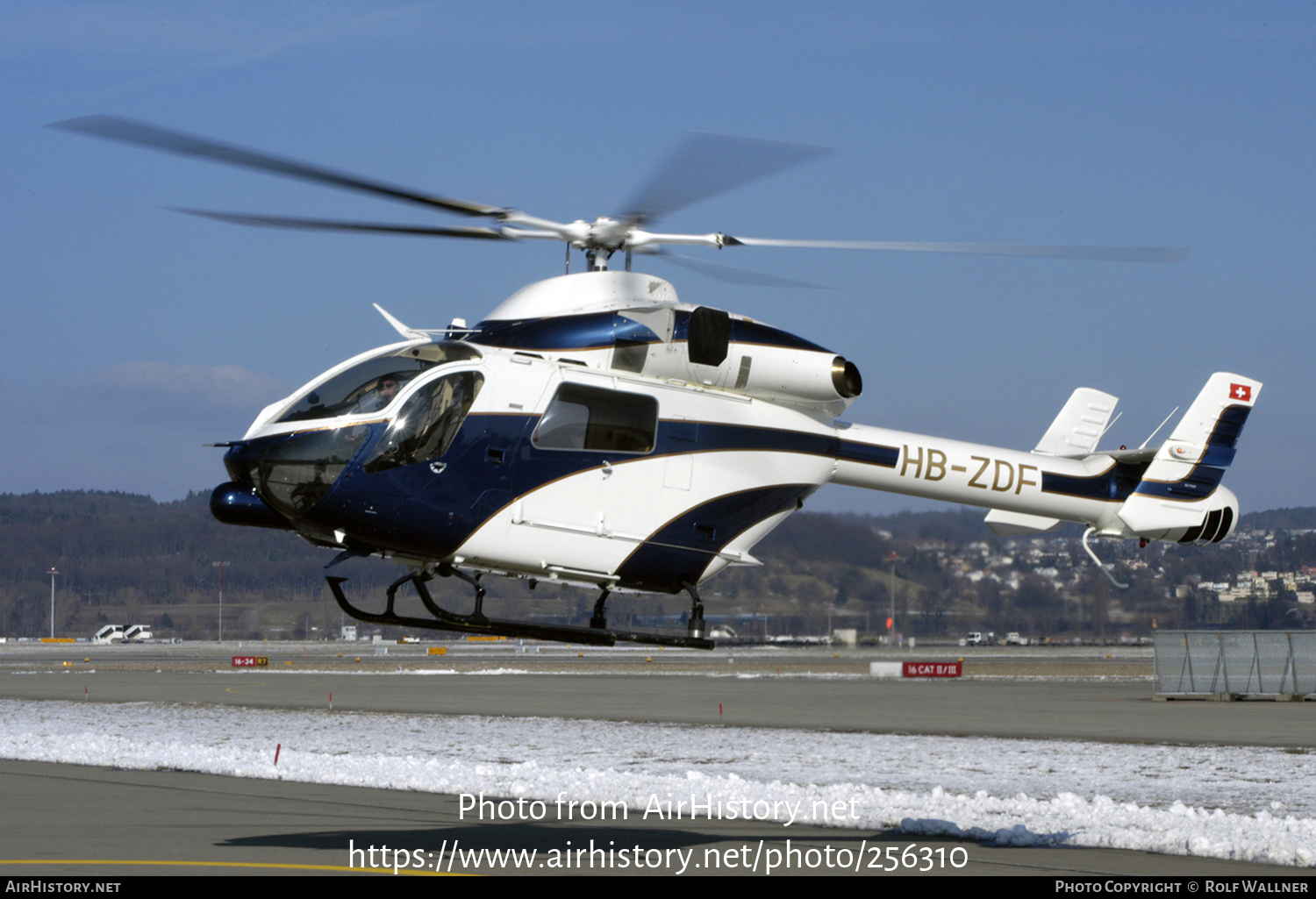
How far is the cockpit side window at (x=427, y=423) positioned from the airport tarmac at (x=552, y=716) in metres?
4.43

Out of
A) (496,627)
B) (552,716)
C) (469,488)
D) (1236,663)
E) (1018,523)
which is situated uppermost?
(469,488)

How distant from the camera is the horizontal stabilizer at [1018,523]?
15.9 metres

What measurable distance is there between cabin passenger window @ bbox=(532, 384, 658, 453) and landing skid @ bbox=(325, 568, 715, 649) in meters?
1.59

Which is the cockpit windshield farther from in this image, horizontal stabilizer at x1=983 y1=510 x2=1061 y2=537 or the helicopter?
horizontal stabilizer at x1=983 y1=510 x2=1061 y2=537

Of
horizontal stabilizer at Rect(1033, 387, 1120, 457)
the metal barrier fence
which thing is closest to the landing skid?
horizontal stabilizer at Rect(1033, 387, 1120, 457)

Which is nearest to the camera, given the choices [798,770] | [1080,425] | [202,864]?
[202,864]

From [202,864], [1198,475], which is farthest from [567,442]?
[1198,475]

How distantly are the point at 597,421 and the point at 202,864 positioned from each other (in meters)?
6.07

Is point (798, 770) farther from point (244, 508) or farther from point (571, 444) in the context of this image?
point (244, 508)

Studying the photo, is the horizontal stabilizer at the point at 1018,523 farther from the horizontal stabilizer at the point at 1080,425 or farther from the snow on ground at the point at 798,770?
the snow on ground at the point at 798,770

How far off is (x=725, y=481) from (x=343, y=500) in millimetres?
3794

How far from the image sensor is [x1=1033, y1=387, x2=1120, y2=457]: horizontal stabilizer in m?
16.9

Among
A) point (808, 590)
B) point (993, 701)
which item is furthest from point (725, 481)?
point (808, 590)

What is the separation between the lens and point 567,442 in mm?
11938
